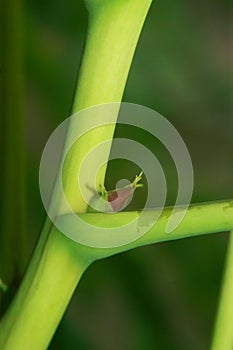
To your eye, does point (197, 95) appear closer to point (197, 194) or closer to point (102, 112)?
point (197, 194)

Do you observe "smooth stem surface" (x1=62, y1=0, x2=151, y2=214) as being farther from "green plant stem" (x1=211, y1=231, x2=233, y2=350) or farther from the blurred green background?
the blurred green background

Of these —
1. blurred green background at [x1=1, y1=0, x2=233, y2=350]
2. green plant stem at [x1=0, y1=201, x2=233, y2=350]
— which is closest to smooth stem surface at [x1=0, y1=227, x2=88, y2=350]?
green plant stem at [x1=0, y1=201, x2=233, y2=350]

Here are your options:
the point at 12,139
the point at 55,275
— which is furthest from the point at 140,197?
the point at 55,275

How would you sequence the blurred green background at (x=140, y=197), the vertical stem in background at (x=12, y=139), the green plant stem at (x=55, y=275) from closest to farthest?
the green plant stem at (x=55, y=275) < the vertical stem in background at (x=12, y=139) < the blurred green background at (x=140, y=197)

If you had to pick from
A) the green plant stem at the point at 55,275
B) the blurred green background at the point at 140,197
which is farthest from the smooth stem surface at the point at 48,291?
the blurred green background at the point at 140,197

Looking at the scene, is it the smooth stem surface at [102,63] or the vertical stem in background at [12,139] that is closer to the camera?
the smooth stem surface at [102,63]

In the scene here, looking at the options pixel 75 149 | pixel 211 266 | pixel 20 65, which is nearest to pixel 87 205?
pixel 75 149

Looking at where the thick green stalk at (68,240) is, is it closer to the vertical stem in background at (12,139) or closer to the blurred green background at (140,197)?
the vertical stem in background at (12,139)

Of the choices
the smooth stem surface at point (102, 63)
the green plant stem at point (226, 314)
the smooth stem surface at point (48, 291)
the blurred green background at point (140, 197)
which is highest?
the blurred green background at point (140, 197)
